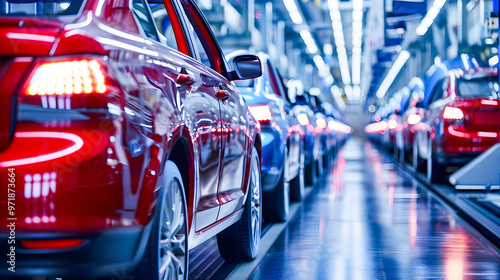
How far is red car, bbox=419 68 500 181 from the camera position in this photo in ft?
36.3

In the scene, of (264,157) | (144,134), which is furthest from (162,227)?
(264,157)

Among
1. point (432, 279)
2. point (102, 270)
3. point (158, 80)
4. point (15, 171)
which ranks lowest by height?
point (432, 279)

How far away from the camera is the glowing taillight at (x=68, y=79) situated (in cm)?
271

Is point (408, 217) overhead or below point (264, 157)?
below

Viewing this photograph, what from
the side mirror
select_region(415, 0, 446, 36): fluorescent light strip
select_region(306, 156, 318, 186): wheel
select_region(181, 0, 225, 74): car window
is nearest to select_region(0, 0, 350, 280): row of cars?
select_region(181, 0, 225, 74): car window

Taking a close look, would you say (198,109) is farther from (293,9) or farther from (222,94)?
(293,9)

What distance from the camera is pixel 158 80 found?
324cm

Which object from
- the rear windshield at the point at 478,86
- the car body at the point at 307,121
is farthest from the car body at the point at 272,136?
the rear windshield at the point at 478,86

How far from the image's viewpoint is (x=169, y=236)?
3.40m

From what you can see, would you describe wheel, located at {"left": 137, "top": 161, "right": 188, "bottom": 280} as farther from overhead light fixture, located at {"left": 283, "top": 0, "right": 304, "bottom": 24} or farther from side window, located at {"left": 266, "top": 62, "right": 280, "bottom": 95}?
overhead light fixture, located at {"left": 283, "top": 0, "right": 304, "bottom": 24}

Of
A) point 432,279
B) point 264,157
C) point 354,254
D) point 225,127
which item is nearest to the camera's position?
point 225,127

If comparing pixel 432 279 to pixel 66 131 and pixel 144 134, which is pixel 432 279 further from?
pixel 66 131

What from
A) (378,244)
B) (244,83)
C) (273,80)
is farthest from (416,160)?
(378,244)

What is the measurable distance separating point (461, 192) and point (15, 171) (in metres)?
9.56
